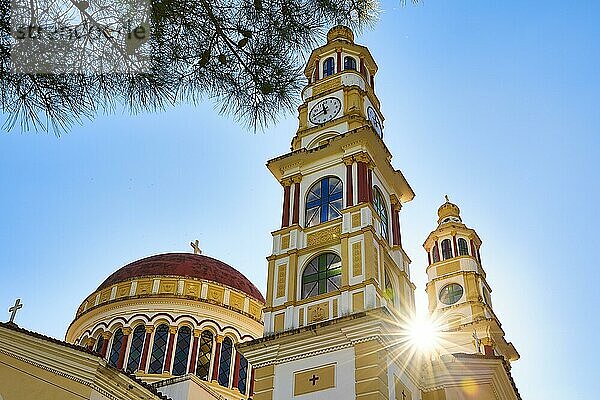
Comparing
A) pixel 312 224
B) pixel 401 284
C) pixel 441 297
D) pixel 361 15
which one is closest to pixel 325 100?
pixel 312 224

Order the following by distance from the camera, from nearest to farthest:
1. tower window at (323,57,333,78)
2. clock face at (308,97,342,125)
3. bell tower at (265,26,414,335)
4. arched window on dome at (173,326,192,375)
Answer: bell tower at (265,26,414,335) < clock face at (308,97,342,125) < tower window at (323,57,333,78) < arched window on dome at (173,326,192,375)

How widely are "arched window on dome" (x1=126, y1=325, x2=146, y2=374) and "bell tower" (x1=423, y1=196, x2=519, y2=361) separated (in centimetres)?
1015

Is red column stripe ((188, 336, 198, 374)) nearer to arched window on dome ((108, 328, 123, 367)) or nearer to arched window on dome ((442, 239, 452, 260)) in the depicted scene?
arched window on dome ((108, 328, 123, 367))

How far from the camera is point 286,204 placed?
21797 mm

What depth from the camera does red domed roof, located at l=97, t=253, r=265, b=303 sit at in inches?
1147

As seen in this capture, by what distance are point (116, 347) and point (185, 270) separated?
400cm

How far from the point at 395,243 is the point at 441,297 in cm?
739

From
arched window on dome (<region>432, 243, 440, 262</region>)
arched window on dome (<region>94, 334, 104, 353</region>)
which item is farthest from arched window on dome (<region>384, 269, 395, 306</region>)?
arched window on dome (<region>94, 334, 104, 353</region>)

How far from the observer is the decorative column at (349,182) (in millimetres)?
20472

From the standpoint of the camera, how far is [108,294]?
93.9 ft

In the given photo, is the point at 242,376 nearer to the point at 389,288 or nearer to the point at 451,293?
the point at 451,293

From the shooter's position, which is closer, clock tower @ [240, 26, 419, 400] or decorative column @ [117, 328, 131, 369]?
clock tower @ [240, 26, 419, 400]

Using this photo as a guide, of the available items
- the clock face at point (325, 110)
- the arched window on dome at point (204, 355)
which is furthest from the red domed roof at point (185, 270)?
the clock face at point (325, 110)

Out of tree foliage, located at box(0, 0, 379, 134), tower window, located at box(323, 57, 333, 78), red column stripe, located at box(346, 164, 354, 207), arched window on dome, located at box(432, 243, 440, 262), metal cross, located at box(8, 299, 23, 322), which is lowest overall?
tree foliage, located at box(0, 0, 379, 134)
